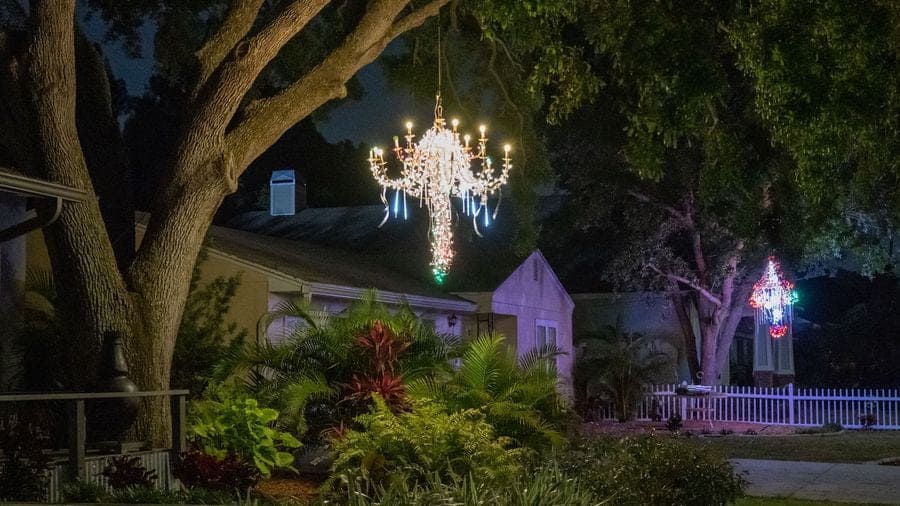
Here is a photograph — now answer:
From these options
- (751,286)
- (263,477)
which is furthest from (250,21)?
(751,286)

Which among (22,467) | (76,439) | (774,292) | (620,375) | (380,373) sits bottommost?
(620,375)

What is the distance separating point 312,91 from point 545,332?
50.9ft

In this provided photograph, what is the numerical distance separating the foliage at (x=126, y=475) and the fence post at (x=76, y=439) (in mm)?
210

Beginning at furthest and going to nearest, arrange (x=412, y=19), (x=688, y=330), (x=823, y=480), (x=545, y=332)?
(x=688, y=330)
(x=545, y=332)
(x=823, y=480)
(x=412, y=19)

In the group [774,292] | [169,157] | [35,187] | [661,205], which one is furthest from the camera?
[661,205]

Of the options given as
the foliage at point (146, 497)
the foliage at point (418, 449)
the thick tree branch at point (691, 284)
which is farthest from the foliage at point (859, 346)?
the foliage at point (146, 497)

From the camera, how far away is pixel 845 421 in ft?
84.6

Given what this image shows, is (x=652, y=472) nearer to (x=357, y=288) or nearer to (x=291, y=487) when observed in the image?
(x=291, y=487)

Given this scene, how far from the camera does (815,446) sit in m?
19.8

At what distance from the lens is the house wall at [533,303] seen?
23.0m

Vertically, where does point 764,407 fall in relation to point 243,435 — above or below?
below

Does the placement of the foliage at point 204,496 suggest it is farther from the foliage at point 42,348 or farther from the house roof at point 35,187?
the foliage at point 42,348

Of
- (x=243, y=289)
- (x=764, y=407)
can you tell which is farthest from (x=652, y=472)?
(x=764, y=407)

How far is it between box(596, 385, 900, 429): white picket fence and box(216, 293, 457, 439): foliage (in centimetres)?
1483
